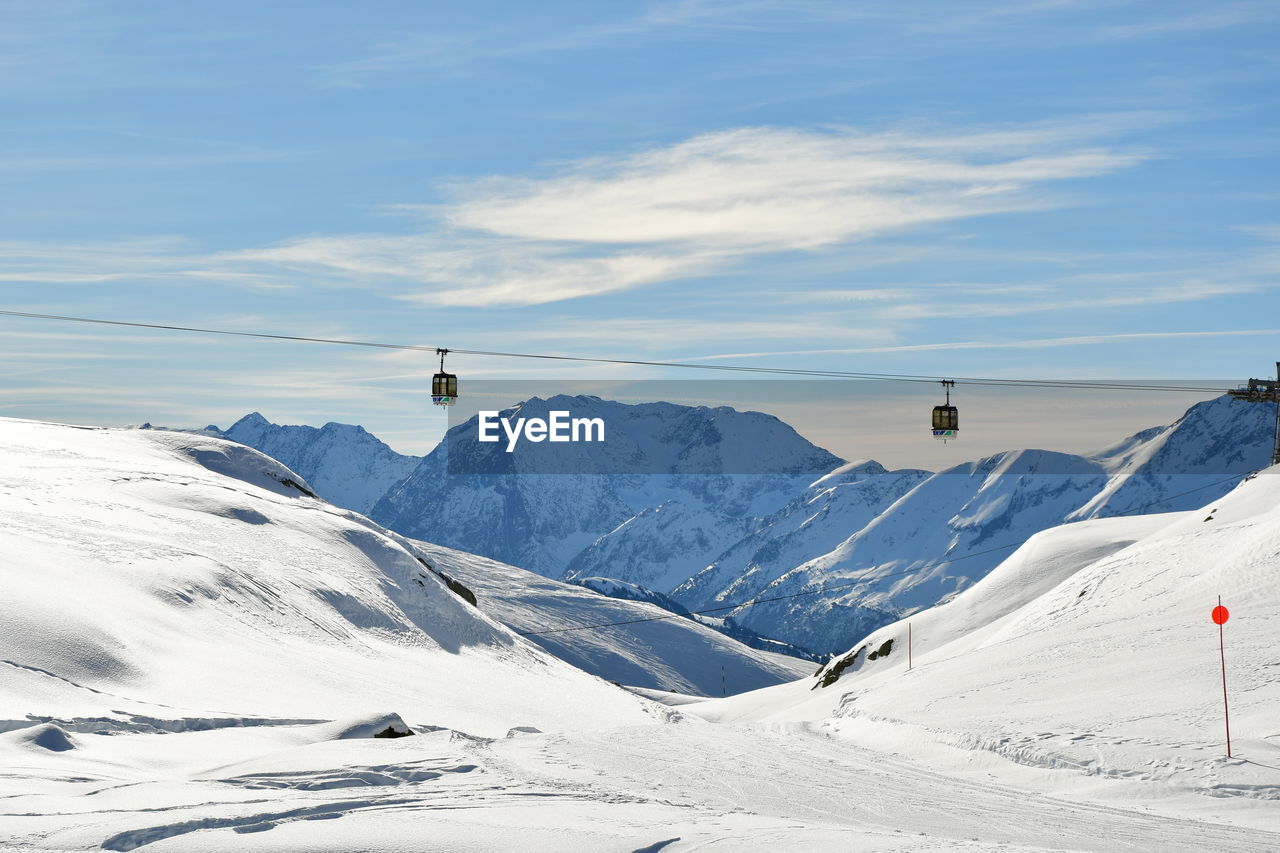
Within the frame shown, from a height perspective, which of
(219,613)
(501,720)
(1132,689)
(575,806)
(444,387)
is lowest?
(501,720)

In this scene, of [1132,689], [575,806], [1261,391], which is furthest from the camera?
[1261,391]

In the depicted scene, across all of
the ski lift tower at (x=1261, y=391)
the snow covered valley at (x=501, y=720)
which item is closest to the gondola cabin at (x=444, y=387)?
the snow covered valley at (x=501, y=720)

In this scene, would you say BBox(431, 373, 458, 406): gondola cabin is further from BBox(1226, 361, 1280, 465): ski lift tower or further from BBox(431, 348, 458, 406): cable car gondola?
BBox(1226, 361, 1280, 465): ski lift tower

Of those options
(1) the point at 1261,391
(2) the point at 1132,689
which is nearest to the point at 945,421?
(2) the point at 1132,689

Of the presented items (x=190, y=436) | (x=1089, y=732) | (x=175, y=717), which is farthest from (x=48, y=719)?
(x=190, y=436)

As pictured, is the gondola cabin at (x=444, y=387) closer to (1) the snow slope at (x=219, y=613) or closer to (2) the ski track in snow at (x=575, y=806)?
(1) the snow slope at (x=219, y=613)

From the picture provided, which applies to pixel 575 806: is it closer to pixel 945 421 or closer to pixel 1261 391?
pixel 945 421
